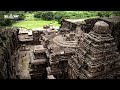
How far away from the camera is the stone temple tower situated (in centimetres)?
1288

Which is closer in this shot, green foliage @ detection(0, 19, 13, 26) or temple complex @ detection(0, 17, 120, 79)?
temple complex @ detection(0, 17, 120, 79)

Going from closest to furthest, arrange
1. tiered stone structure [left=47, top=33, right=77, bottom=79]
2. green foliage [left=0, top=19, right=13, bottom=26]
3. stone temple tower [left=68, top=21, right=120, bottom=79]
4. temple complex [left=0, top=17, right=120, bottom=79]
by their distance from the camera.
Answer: stone temple tower [left=68, top=21, right=120, bottom=79] < temple complex [left=0, top=17, right=120, bottom=79] < tiered stone structure [left=47, top=33, right=77, bottom=79] < green foliage [left=0, top=19, right=13, bottom=26]

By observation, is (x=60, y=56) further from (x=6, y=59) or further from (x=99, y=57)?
(x=6, y=59)

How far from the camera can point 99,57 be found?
1304 centimetres

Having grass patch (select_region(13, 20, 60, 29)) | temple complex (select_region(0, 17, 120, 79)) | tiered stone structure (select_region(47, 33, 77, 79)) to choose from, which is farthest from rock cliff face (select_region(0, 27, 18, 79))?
grass patch (select_region(13, 20, 60, 29))

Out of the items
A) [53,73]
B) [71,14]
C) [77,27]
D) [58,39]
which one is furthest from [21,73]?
[71,14]

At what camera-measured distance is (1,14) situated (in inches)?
1459

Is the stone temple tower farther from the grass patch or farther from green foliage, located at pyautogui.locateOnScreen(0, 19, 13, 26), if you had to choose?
the grass patch

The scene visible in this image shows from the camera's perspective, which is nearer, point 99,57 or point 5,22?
point 99,57

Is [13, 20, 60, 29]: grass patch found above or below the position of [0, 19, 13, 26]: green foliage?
below

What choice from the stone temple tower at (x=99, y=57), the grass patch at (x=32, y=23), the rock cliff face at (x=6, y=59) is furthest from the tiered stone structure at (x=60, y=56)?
the grass patch at (x=32, y=23)

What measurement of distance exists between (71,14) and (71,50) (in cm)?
2709

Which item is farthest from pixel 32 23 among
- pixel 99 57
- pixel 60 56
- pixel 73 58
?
pixel 99 57
